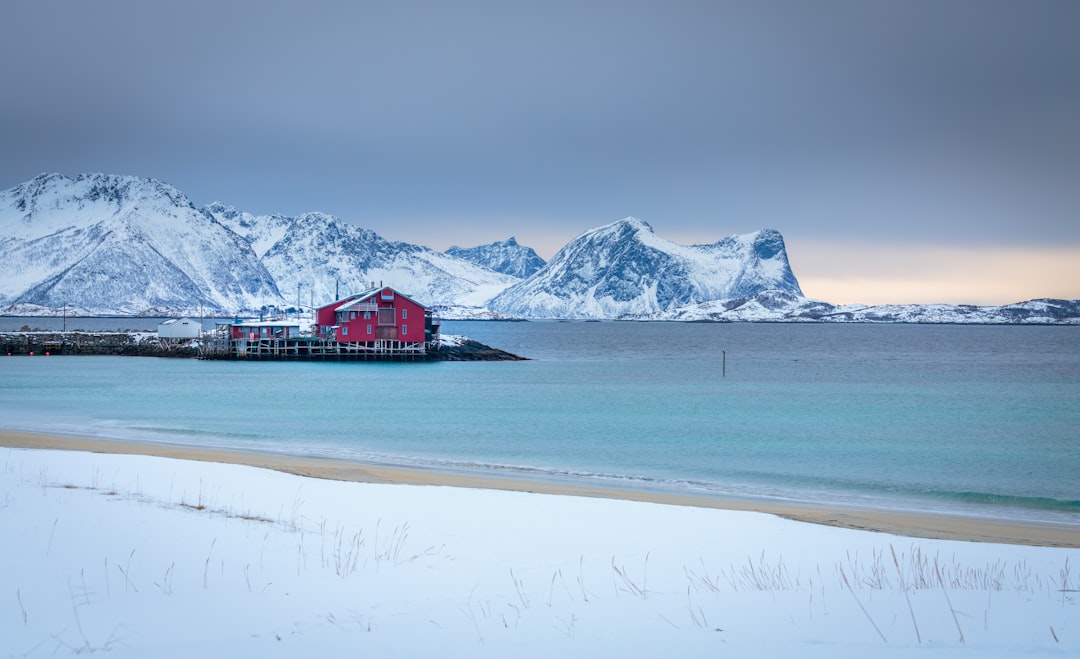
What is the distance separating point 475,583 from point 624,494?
12.0m

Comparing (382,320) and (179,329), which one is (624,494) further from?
(179,329)

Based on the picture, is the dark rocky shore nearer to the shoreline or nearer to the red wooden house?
the red wooden house

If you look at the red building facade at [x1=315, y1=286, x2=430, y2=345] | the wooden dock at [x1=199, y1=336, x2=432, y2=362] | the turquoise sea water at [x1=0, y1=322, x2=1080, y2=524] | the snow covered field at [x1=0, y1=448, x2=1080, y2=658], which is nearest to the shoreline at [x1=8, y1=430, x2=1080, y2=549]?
the turquoise sea water at [x1=0, y1=322, x2=1080, y2=524]

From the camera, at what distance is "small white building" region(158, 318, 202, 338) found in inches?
4252

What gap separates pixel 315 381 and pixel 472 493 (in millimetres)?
50843

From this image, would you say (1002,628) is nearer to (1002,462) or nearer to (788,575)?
(788,575)

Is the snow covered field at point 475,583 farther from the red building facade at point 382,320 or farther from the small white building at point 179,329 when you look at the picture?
the small white building at point 179,329

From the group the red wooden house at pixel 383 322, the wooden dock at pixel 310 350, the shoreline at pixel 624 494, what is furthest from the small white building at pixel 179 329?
the shoreline at pixel 624 494

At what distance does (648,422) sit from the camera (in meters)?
42.1

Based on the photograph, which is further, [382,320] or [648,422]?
[382,320]

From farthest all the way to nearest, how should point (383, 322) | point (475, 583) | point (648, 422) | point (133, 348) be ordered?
point (133, 348)
point (383, 322)
point (648, 422)
point (475, 583)

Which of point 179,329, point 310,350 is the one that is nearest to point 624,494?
point 310,350

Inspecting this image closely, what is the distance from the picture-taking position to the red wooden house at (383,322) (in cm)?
9112

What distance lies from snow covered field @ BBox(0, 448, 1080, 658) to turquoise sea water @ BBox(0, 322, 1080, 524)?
383 inches
